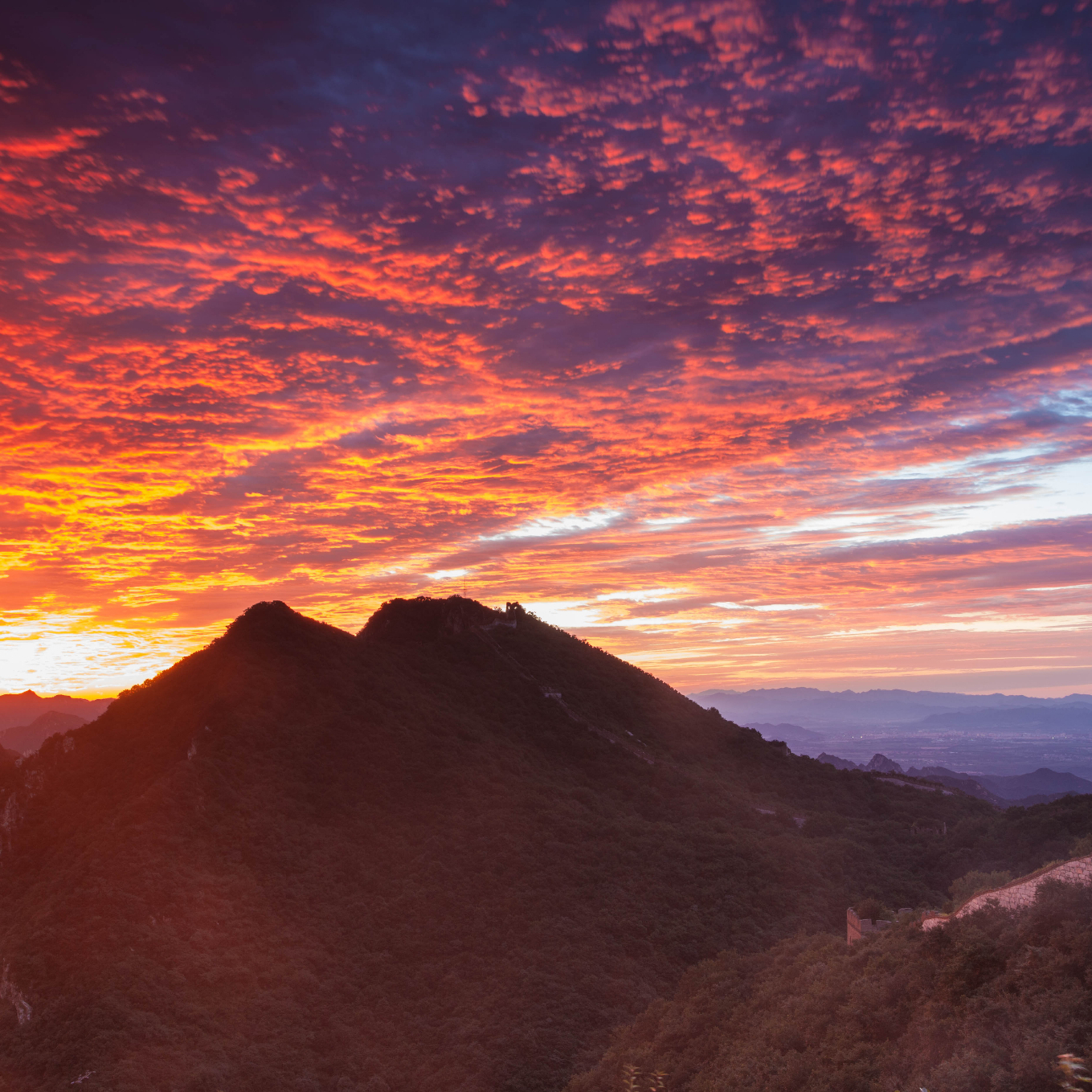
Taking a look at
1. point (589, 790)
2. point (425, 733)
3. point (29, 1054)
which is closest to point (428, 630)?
point (425, 733)

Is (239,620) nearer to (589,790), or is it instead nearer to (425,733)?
(425,733)

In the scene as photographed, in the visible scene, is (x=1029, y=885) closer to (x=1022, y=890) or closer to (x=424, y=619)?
(x=1022, y=890)

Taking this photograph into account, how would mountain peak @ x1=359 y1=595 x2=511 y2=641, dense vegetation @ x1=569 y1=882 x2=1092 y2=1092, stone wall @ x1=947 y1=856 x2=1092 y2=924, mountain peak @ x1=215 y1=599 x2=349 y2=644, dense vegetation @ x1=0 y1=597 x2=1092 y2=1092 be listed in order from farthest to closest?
1. mountain peak @ x1=359 y1=595 x2=511 y2=641
2. mountain peak @ x1=215 y1=599 x2=349 y2=644
3. dense vegetation @ x1=0 y1=597 x2=1092 y2=1092
4. stone wall @ x1=947 y1=856 x2=1092 y2=924
5. dense vegetation @ x1=569 y1=882 x2=1092 y2=1092

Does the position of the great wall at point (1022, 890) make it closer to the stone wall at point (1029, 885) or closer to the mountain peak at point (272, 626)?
the stone wall at point (1029, 885)

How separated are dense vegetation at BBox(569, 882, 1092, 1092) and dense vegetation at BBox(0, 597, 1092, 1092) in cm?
1113

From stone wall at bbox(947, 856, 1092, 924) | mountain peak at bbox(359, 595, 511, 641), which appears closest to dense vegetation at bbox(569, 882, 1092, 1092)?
stone wall at bbox(947, 856, 1092, 924)

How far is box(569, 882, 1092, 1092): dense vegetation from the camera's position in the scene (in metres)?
18.4

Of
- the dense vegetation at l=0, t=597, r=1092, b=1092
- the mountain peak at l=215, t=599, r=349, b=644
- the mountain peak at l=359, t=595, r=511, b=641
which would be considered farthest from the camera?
the mountain peak at l=359, t=595, r=511, b=641

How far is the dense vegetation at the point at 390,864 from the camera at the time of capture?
118 ft

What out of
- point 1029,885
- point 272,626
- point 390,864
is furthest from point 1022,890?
point 272,626

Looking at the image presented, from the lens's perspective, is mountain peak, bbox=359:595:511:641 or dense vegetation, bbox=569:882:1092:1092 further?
mountain peak, bbox=359:595:511:641

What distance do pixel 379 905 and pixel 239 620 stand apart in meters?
28.6

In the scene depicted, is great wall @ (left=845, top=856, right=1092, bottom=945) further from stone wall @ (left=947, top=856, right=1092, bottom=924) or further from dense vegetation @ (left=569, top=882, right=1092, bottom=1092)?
dense vegetation @ (left=569, top=882, right=1092, bottom=1092)

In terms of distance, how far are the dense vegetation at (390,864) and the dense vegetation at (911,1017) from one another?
438 inches
